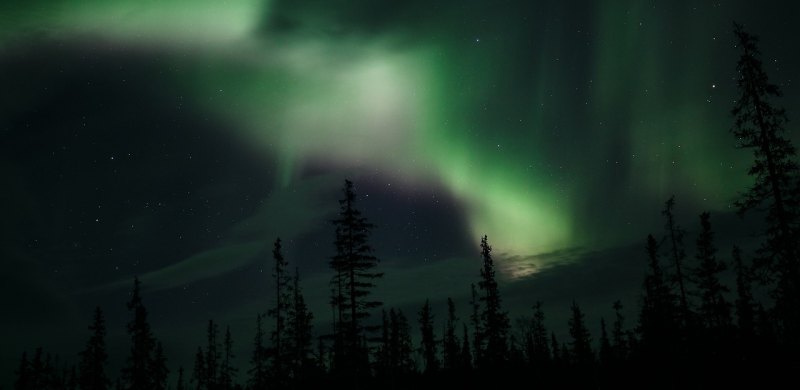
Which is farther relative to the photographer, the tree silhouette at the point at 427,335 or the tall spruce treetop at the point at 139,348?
the tree silhouette at the point at 427,335

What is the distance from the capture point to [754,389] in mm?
29141

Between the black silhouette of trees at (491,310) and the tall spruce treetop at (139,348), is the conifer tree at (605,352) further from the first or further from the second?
the tall spruce treetop at (139,348)

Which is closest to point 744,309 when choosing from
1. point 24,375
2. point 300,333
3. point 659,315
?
point 659,315

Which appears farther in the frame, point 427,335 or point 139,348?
point 427,335

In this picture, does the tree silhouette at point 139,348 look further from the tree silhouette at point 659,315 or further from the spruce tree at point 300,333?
the tree silhouette at point 659,315

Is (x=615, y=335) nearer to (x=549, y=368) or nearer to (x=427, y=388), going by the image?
(x=549, y=368)

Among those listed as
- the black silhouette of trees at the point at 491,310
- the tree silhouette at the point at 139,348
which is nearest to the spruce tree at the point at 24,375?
the tree silhouette at the point at 139,348

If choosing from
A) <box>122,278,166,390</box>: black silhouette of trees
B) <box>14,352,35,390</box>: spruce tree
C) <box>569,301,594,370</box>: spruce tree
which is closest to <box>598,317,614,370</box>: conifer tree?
<box>569,301,594,370</box>: spruce tree

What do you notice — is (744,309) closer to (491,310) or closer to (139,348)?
(491,310)

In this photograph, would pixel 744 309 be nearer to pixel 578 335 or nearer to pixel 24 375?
pixel 578 335

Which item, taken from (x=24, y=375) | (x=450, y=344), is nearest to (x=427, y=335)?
(x=450, y=344)

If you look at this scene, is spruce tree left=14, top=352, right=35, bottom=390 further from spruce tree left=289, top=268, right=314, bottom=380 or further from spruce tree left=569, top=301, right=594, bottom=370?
spruce tree left=569, top=301, right=594, bottom=370

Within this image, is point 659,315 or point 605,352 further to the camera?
point 605,352

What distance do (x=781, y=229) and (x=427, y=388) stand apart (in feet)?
149
